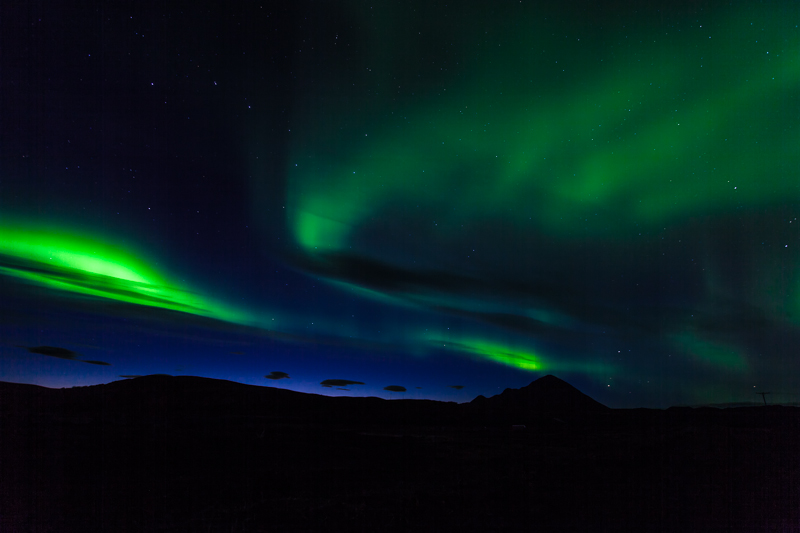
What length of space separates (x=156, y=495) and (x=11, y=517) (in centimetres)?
424

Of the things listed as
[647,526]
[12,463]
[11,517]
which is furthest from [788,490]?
[12,463]

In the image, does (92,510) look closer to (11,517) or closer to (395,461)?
(11,517)

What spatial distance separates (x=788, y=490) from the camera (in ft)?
47.6

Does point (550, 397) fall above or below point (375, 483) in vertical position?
above

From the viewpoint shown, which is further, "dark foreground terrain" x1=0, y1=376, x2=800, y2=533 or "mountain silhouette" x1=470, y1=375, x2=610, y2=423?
"mountain silhouette" x1=470, y1=375, x2=610, y2=423

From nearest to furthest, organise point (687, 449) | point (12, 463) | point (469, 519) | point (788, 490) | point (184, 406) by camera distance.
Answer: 1. point (469, 519)
2. point (788, 490)
3. point (12, 463)
4. point (687, 449)
5. point (184, 406)

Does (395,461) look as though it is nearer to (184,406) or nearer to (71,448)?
(71,448)

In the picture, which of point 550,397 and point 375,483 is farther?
point 550,397

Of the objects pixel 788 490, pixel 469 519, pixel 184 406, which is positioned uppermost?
pixel 788 490

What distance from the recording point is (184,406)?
81.0 meters

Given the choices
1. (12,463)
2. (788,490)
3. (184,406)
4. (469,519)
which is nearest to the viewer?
(469,519)

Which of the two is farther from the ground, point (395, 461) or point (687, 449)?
point (687, 449)

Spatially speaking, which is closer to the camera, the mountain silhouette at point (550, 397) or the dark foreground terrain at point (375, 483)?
the dark foreground terrain at point (375, 483)

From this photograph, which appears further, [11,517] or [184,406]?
[184,406]
